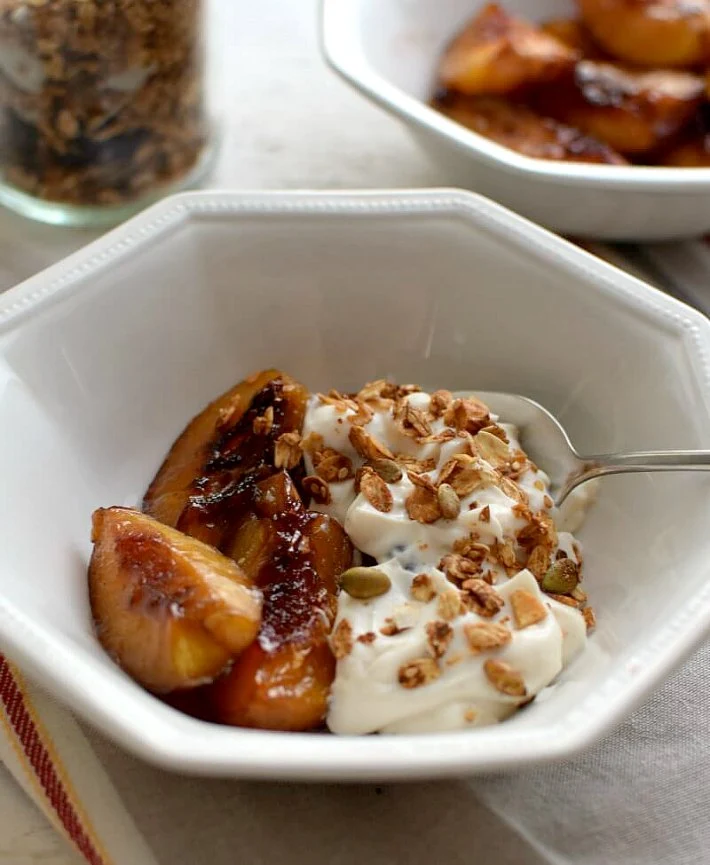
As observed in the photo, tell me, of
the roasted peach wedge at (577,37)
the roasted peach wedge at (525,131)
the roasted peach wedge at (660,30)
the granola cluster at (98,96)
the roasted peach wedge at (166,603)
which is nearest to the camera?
the roasted peach wedge at (166,603)

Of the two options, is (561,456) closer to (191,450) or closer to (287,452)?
(287,452)

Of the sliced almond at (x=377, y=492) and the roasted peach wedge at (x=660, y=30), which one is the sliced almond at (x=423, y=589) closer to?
the sliced almond at (x=377, y=492)

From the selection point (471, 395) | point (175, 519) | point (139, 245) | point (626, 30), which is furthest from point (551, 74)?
point (175, 519)

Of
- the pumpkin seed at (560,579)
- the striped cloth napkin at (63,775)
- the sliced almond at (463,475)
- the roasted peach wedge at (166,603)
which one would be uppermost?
the roasted peach wedge at (166,603)

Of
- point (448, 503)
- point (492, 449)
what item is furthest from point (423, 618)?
point (492, 449)

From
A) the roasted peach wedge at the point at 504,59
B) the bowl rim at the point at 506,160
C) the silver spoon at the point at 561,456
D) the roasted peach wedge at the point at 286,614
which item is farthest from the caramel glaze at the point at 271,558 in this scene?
the roasted peach wedge at the point at 504,59

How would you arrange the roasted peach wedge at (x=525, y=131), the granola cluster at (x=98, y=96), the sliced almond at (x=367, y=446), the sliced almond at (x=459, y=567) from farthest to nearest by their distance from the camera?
the roasted peach wedge at (x=525, y=131) < the granola cluster at (x=98, y=96) < the sliced almond at (x=367, y=446) < the sliced almond at (x=459, y=567)

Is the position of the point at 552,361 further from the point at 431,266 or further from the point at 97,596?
the point at 97,596
